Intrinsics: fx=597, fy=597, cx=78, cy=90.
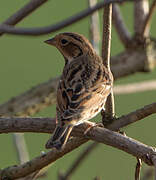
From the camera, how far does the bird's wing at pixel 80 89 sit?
17.8ft

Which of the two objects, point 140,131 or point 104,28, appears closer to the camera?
point 104,28

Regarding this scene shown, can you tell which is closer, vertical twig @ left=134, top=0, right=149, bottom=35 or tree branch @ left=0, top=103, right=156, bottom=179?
tree branch @ left=0, top=103, right=156, bottom=179

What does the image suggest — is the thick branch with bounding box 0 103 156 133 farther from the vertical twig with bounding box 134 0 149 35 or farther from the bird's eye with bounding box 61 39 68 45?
the vertical twig with bounding box 134 0 149 35

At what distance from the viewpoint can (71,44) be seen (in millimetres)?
6641

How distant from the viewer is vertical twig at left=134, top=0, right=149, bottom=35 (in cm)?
769

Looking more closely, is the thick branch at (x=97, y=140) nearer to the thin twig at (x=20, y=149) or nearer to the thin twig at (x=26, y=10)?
the thin twig at (x=26, y=10)

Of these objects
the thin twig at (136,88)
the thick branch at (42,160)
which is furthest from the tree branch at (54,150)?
the thin twig at (136,88)

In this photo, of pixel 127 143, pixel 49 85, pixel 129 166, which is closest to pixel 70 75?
pixel 49 85

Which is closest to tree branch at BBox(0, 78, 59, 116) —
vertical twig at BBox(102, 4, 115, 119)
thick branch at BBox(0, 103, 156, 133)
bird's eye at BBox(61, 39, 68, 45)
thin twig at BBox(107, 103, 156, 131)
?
bird's eye at BBox(61, 39, 68, 45)

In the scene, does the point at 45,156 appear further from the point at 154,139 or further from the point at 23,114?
the point at 154,139

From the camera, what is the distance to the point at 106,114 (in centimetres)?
493

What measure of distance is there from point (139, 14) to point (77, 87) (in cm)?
235

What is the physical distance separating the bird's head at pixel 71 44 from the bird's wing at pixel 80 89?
0.31 m

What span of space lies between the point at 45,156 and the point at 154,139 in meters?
3.75
